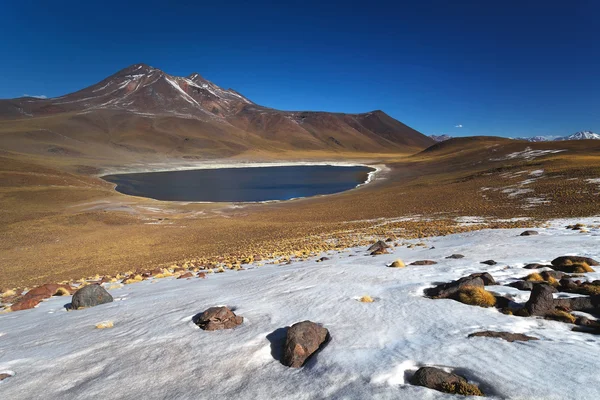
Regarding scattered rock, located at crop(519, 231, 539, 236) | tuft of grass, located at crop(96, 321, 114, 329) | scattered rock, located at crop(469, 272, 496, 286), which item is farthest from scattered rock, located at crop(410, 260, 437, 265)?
tuft of grass, located at crop(96, 321, 114, 329)

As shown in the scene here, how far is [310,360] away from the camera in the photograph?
14.2 feet

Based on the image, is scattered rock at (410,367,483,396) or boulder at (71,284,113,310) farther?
boulder at (71,284,113,310)

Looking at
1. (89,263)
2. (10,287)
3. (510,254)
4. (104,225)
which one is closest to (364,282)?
(510,254)

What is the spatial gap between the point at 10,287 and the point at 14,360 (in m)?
13.7

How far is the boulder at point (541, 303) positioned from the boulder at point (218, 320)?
4.62 meters

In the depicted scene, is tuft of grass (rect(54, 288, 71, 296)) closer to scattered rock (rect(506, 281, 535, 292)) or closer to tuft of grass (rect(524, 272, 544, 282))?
scattered rock (rect(506, 281, 535, 292))

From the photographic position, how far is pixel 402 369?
12.8 ft

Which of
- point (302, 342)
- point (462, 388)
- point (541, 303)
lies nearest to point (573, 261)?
point (541, 303)

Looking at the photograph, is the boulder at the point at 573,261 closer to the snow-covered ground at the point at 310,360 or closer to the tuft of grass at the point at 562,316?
the snow-covered ground at the point at 310,360

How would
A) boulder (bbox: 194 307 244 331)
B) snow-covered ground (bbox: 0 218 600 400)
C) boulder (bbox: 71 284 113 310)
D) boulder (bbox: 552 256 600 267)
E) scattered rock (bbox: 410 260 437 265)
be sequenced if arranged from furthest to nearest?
scattered rock (bbox: 410 260 437 265) < boulder (bbox: 71 284 113 310) < boulder (bbox: 552 256 600 267) < boulder (bbox: 194 307 244 331) < snow-covered ground (bbox: 0 218 600 400)

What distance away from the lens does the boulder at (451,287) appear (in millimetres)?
6229

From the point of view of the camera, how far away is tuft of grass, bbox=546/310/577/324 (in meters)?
4.81

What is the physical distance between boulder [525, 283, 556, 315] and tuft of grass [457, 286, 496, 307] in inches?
22.0

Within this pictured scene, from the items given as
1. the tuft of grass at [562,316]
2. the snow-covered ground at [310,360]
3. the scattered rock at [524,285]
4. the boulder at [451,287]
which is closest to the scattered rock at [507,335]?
the snow-covered ground at [310,360]
